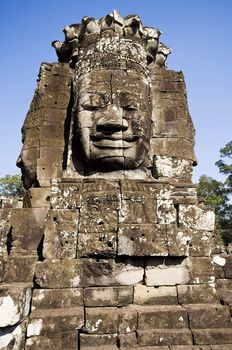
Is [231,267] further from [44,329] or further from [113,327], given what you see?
[44,329]

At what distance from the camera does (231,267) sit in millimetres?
4914

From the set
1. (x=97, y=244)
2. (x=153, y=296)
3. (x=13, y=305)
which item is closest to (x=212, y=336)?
(x=153, y=296)

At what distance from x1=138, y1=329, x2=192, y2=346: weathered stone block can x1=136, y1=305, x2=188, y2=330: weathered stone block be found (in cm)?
7

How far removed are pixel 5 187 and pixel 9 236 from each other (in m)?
28.3

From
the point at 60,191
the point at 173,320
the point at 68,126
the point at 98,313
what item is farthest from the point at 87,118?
the point at 173,320

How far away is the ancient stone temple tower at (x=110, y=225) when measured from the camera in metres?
3.27

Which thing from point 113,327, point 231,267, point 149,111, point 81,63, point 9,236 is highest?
point 81,63

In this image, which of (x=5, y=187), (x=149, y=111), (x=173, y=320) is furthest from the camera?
(x=5, y=187)

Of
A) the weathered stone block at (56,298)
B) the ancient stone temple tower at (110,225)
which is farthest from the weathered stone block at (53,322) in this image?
the weathered stone block at (56,298)

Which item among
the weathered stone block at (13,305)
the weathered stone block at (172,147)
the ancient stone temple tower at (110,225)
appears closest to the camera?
the weathered stone block at (13,305)

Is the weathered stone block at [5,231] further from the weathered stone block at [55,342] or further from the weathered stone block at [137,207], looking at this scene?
the weathered stone block at [137,207]

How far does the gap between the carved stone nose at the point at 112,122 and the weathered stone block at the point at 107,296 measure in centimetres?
218

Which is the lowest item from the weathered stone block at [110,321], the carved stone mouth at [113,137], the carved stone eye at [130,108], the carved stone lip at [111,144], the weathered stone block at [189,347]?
the weathered stone block at [189,347]

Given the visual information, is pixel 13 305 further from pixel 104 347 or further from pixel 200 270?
pixel 200 270
